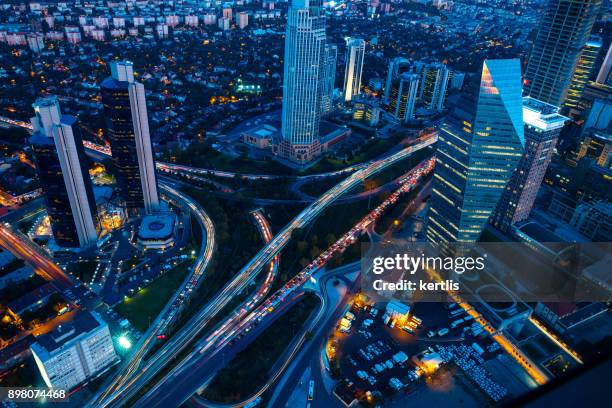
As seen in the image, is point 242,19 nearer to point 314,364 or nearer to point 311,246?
point 311,246

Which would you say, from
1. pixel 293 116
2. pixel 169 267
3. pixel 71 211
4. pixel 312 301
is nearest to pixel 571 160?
pixel 293 116

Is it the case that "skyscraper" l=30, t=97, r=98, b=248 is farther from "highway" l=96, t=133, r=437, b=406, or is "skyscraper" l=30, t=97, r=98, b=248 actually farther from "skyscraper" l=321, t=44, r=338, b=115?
"skyscraper" l=321, t=44, r=338, b=115

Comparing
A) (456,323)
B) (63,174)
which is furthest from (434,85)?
(63,174)

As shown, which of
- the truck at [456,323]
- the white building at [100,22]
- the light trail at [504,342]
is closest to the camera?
the light trail at [504,342]

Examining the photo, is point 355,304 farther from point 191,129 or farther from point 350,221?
point 191,129

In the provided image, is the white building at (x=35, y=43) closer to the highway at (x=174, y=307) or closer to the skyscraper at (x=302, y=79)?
the skyscraper at (x=302, y=79)

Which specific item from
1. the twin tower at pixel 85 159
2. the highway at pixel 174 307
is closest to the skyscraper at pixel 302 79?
the highway at pixel 174 307

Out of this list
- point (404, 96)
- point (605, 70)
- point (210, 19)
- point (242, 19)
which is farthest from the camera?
point (210, 19)
